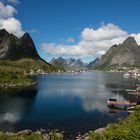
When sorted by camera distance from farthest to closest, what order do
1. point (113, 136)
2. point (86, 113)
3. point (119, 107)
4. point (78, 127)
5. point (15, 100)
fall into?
point (15, 100) < point (119, 107) < point (86, 113) < point (78, 127) < point (113, 136)

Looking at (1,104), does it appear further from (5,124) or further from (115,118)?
(115,118)

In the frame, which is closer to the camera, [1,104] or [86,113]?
[86,113]

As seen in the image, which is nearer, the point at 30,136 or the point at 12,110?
the point at 30,136

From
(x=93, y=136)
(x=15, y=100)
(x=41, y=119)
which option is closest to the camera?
(x=93, y=136)

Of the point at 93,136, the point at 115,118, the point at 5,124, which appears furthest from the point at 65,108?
the point at 93,136

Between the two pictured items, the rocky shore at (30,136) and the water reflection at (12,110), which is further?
the water reflection at (12,110)

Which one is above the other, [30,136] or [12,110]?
[30,136]

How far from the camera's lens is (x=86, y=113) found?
126 meters

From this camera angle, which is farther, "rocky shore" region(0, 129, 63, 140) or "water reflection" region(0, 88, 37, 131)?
"water reflection" region(0, 88, 37, 131)

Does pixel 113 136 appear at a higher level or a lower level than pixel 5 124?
higher

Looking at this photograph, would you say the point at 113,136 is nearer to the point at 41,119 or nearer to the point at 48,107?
the point at 41,119

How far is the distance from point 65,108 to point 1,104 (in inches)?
1414

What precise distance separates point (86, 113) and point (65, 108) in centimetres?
1746

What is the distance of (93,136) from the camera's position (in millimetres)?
59969
